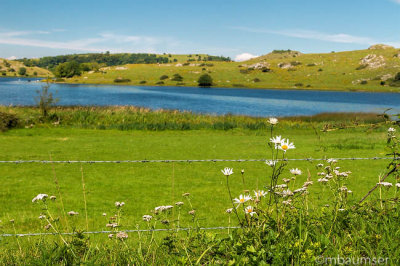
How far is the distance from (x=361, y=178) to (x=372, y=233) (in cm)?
905

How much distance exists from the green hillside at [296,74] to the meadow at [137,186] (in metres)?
117

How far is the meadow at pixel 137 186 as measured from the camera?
3.69m

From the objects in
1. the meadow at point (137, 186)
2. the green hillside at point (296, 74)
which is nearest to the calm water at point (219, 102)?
the meadow at point (137, 186)

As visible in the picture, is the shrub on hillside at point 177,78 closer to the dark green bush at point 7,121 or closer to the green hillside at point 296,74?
the green hillside at point 296,74

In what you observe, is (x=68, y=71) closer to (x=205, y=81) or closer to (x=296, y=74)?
(x=205, y=81)

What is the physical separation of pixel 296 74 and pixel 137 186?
150889 mm

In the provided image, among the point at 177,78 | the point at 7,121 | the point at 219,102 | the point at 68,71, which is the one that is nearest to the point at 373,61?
the point at 177,78

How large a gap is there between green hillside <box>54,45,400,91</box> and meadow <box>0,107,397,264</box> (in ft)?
385

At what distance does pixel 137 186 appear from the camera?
11102 millimetres

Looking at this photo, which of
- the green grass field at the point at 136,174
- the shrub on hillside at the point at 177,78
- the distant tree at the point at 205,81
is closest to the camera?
the green grass field at the point at 136,174


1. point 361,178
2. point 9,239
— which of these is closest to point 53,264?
point 9,239

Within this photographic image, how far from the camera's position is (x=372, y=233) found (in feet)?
12.7

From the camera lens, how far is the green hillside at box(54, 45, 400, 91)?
5361 inches

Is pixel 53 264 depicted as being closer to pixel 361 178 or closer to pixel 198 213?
pixel 198 213
